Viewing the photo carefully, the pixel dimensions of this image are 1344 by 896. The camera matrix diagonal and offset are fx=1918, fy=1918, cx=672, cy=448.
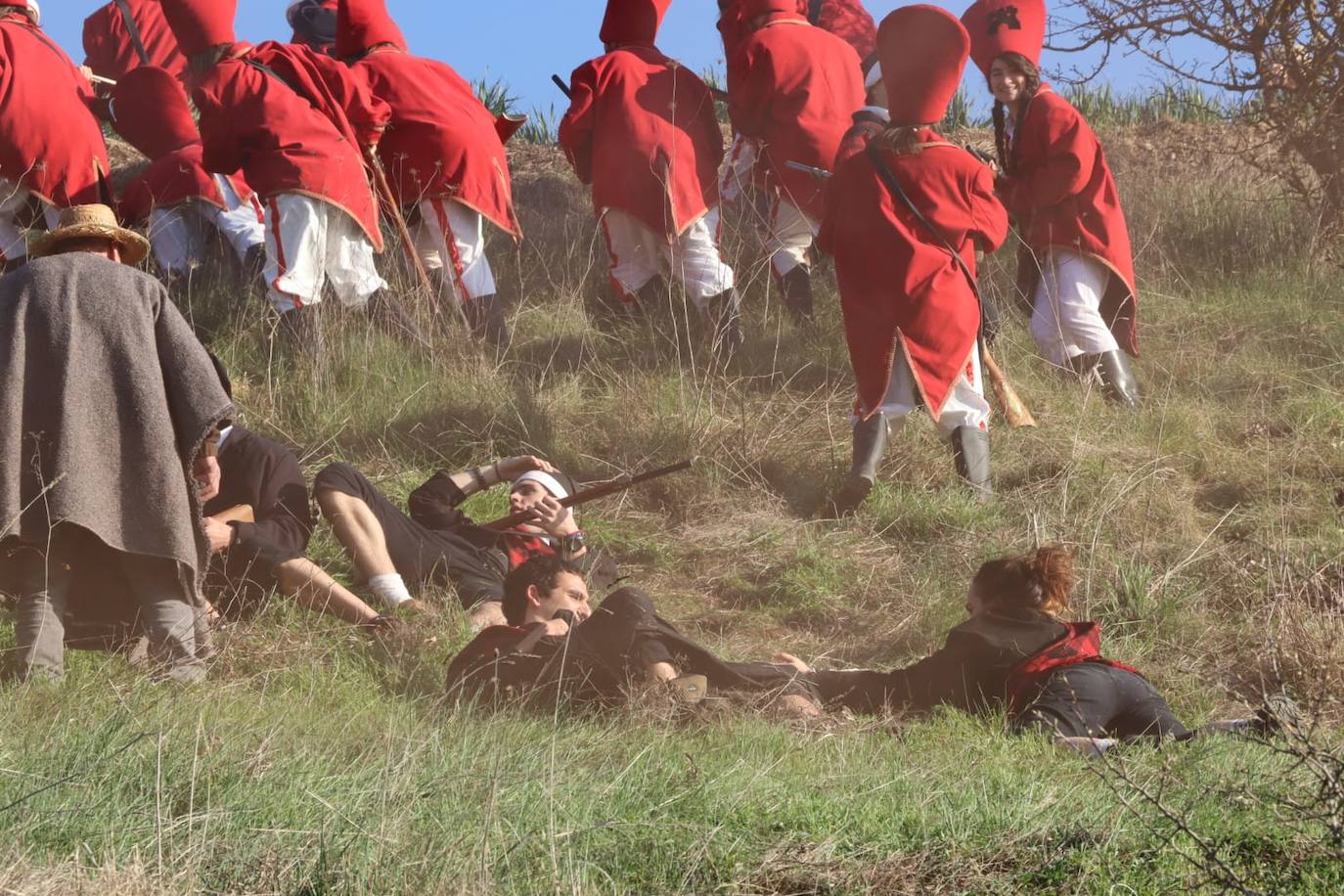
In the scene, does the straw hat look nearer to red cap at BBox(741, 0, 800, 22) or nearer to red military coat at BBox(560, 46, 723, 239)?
red military coat at BBox(560, 46, 723, 239)

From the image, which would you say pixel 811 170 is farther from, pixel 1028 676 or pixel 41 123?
pixel 1028 676

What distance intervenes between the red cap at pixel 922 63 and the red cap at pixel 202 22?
3046 millimetres

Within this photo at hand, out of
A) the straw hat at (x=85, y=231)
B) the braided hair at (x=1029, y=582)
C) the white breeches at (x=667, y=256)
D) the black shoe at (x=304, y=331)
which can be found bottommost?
the braided hair at (x=1029, y=582)

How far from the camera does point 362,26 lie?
9398 millimetres

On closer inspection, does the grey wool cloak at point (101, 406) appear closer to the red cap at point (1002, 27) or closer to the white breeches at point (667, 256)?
the white breeches at point (667, 256)

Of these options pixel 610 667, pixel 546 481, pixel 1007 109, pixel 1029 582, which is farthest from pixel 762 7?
pixel 610 667

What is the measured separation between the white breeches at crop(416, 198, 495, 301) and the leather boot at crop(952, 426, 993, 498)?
105 inches

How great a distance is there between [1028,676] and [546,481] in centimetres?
237

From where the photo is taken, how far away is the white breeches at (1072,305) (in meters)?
9.16

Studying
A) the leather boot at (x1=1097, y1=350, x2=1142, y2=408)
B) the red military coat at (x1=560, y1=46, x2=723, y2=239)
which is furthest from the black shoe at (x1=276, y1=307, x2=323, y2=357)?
the leather boot at (x1=1097, y1=350, x2=1142, y2=408)

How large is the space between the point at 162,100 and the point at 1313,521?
648 centimetres

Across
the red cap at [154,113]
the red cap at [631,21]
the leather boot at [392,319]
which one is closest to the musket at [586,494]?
the leather boot at [392,319]

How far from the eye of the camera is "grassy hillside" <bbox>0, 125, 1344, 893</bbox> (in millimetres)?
4270

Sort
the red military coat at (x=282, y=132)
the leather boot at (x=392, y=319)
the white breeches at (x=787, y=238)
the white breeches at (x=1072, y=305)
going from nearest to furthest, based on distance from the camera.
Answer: the red military coat at (x=282, y=132)
the leather boot at (x=392, y=319)
the white breeches at (x=1072, y=305)
the white breeches at (x=787, y=238)
